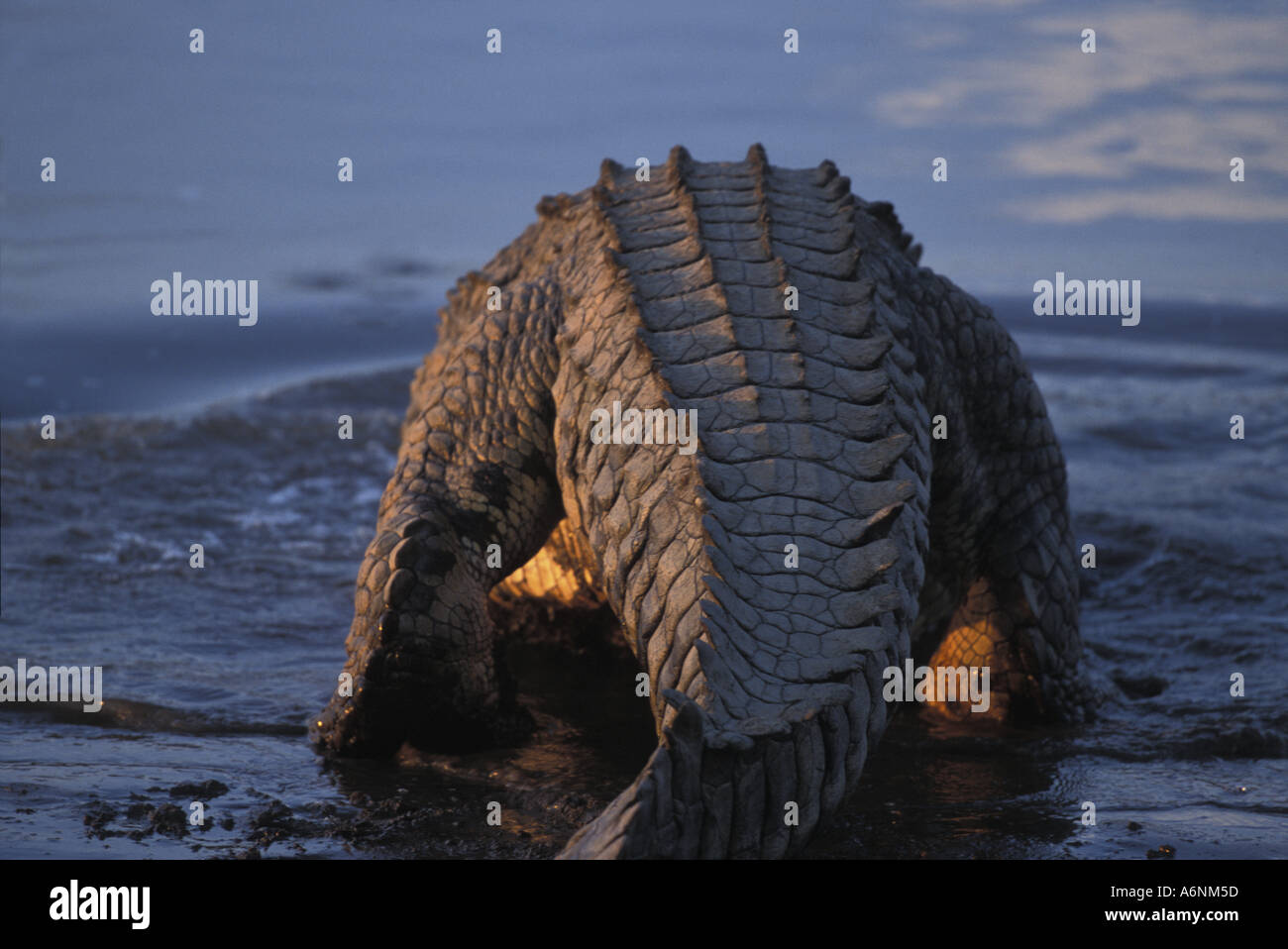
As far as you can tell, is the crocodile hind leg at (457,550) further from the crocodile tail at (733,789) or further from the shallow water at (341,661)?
the crocodile tail at (733,789)

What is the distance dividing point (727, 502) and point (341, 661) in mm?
2427

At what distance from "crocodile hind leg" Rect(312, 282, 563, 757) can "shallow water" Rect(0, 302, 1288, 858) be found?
119 millimetres

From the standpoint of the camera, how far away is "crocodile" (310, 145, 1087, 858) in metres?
2.86

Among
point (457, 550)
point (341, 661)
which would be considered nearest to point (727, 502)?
point (457, 550)

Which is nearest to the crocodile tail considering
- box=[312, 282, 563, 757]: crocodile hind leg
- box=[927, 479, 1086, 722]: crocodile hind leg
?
box=[312, 282, 563, 757]: crocodile hind leg

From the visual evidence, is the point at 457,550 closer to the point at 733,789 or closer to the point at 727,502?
the point at 727,502

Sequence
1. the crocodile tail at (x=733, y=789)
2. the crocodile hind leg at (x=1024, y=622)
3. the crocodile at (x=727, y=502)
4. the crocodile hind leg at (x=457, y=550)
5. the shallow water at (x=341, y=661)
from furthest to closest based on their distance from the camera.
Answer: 1. the crocodile hind leg at (x=1024, y=622)
2. the crocodile hind leg at (x=457, y=550)
3. the shallow water at (x=341, y=661)
4. the crocodile at (x=727, y=502)
5. the crocodile tail at (x=733, y=789)

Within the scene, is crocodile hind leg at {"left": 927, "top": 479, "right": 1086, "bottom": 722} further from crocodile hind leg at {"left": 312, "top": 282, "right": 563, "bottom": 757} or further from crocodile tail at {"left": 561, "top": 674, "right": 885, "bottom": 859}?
crocodile tail at {"left": 561, "top": 674, "right": 885, "bottom": 859}

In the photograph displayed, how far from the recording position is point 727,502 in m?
3.29

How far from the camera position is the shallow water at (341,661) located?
12.0ft

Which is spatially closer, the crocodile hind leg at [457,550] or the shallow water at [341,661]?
the shallow water at [341,661]

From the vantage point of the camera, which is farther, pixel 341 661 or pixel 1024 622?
pixel 341 661

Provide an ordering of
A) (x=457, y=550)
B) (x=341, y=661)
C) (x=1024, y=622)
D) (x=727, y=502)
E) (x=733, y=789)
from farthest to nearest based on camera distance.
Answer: (x=341, y=661), (x=1024, y=622), (x=457, y=550), (x=727, y=502), (x=733, y=789)

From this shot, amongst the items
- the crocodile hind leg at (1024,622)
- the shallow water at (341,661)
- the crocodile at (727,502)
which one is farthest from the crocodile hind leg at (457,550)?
the crocodile hind leg at (1024,622)
